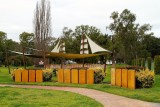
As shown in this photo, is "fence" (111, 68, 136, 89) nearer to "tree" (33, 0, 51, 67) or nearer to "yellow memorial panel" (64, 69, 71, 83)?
"yellow memorial panel" (64, 69, 71, 83)

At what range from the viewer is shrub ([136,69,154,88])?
16125mm

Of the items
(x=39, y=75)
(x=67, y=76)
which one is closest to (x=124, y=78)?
(x=67, y=76)

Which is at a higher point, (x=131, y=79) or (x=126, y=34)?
(x=126, y=34)

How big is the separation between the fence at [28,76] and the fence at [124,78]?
5.70 metres

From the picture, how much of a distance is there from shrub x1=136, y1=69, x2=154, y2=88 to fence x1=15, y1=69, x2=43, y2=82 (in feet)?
25.9

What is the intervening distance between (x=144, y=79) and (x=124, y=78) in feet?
4.91

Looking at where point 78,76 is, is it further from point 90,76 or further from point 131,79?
point 131,79

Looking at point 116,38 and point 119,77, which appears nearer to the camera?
point 119,77

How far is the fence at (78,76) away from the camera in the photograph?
2006 cm

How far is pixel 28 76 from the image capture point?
22.4m

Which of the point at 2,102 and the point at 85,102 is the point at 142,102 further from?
the point at 2,102

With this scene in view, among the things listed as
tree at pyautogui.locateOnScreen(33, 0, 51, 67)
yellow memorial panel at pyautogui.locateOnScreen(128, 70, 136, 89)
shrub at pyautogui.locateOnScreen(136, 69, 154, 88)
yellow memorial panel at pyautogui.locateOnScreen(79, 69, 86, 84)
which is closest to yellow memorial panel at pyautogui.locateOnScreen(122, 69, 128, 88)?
yellow memorial panel at pyautogui.locateOnScreen(128, 70, 136, 89)

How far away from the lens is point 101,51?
3009 cm

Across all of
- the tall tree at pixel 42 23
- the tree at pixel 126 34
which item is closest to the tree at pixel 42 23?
the tall tree at pixel 42 23
